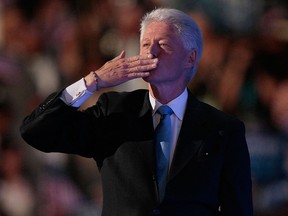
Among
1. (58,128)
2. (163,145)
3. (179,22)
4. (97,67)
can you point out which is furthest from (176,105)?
(97,67)

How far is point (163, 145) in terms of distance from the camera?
7.43 ft

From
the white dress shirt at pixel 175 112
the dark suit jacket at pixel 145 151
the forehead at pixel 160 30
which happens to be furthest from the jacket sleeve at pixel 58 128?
the forehead at pixel 160 30

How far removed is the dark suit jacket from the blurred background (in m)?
1.90

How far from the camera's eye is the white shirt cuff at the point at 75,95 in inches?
87.3

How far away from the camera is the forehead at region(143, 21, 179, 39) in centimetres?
228

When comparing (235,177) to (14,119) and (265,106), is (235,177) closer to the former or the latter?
(265,106)

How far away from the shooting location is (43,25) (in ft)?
→ 16.0

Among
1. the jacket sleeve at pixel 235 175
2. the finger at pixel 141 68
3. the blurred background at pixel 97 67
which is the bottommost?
the blurred background at pixel 97 67

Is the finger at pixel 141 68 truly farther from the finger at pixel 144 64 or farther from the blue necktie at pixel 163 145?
the blue necktie at pixel 163 145

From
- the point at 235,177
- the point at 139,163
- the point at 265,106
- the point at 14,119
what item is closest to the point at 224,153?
the point at 235,177

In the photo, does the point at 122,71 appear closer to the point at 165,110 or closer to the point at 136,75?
the point at 136,75

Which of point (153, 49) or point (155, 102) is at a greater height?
point (153, 49)

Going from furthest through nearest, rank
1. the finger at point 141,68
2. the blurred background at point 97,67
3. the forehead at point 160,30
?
the blurred background at point 97,67
the forehead at point 160,30
the finger at point 141,68

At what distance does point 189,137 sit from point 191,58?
0.25 metres
